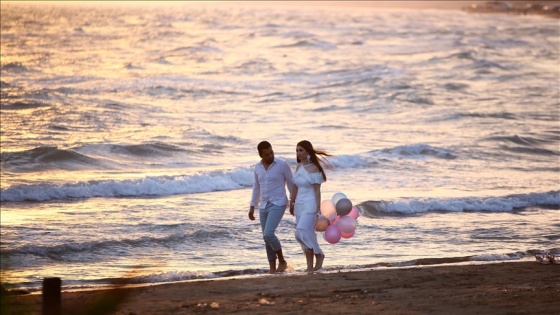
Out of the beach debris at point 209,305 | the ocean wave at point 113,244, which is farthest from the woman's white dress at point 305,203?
the ocean wave at point 113,244

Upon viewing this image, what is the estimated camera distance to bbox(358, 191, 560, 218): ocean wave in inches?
596

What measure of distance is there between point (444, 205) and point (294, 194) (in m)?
5.79

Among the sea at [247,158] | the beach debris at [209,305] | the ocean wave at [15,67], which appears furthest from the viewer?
the ocean wave at [15,67]

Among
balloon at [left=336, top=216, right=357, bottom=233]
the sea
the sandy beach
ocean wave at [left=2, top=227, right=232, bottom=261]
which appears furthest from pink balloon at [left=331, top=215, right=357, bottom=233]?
ocean wave at [left=2, top=227, right=232, bottom=261]

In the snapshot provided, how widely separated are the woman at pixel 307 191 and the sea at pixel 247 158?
21.9 inches

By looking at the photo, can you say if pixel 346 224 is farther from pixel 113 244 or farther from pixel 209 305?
pixel 113 244

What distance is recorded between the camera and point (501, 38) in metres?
71.1

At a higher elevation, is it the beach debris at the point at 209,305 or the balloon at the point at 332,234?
the balloon at the point at 332,234

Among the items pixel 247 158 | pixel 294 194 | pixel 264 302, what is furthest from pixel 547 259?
pixel 247 158

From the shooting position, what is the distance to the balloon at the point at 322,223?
10211 millimetres

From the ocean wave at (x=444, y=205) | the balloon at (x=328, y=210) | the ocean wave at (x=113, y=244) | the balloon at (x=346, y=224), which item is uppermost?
the balloon at (x=328, y=210)

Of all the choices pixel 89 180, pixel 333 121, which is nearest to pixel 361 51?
pixel 333 121

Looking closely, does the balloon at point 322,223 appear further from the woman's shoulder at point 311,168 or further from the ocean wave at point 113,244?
the ocean wave at point 113,244

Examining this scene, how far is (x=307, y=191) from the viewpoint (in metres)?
10.1
